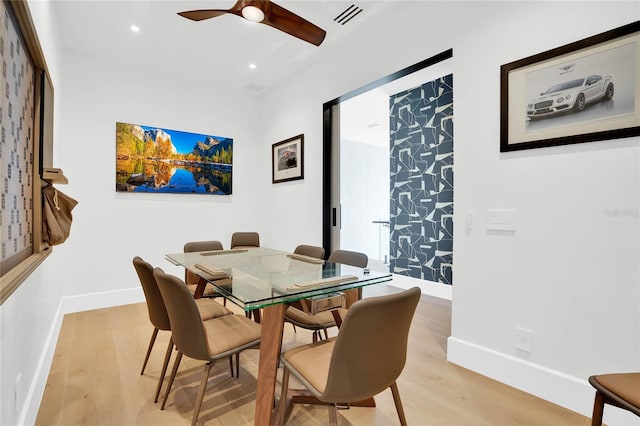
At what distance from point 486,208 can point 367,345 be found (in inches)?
60.3

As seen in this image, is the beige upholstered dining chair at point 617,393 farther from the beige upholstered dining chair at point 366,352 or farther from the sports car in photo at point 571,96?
the sports car in photo at point 571,96

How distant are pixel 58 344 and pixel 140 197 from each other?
1893 mm

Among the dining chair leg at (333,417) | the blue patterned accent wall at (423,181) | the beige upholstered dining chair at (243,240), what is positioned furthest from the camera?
the blue patterned accent wall at (423,181)

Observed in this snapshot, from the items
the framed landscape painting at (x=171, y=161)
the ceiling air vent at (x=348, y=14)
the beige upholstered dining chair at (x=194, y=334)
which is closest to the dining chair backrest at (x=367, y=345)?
the beige upholstered dining chair at (x=194, y=334)

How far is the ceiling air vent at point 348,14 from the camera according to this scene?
280 cm

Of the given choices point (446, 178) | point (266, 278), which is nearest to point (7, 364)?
point (266, 278)

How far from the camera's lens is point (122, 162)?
3865 millimetres

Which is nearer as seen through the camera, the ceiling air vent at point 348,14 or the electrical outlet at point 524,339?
the electrical outlet at point 524,339

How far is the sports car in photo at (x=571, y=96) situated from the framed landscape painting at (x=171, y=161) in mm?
3863

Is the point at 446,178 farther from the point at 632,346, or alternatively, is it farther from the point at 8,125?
the point at 8,125

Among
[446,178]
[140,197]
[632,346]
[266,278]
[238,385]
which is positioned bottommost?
[238,385]

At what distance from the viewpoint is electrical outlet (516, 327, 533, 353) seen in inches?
78.4

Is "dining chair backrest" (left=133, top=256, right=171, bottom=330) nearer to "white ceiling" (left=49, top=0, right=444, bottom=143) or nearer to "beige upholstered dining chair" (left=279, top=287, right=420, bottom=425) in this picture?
"beige upholstered dining chair" (left=279, top=287, right=420, bottom=425)

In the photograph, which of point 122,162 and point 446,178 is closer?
point 122,162
